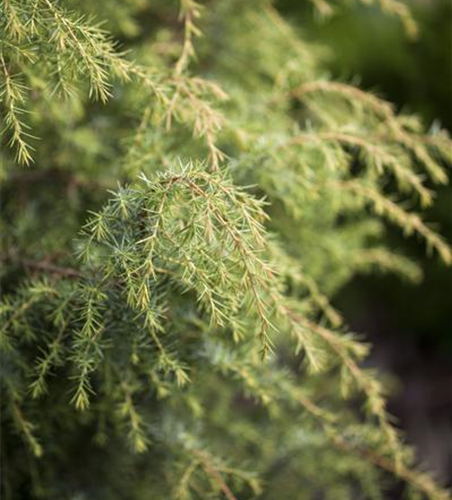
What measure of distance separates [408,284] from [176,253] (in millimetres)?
1304

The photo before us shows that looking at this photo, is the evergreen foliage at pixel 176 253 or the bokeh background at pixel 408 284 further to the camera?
the bokeh background at pixel 408 284

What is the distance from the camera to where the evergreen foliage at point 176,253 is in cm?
71

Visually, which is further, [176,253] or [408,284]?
[408,284]

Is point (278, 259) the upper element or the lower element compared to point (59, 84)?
lower

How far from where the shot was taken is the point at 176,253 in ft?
2.42

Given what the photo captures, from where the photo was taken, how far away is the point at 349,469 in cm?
122

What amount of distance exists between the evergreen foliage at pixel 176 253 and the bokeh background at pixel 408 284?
1.50 ft

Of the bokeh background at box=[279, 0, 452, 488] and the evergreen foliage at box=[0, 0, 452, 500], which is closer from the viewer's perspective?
the evergreen foliage at box=[0, 0, 452, 500]

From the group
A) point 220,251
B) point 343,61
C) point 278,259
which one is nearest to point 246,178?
point 278,259

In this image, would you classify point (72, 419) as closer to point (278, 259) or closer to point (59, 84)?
point (278, 259)

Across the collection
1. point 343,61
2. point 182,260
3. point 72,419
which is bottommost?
point 72,419

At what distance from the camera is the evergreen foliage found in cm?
71

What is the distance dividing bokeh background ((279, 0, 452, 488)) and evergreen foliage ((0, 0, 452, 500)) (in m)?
0.46

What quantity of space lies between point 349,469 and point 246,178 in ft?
2.02
